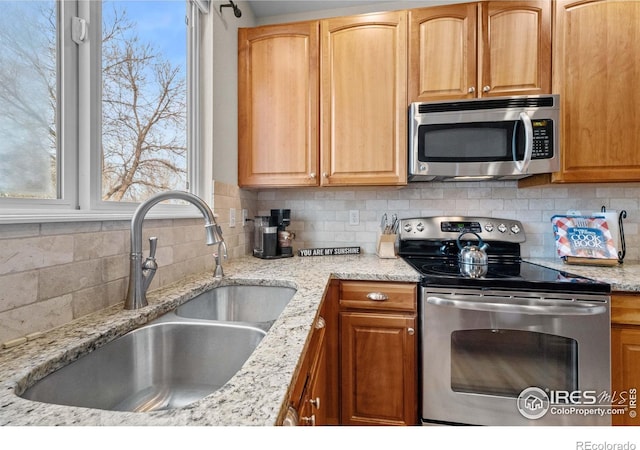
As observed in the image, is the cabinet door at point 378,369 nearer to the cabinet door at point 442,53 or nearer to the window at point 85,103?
the window at point 85,103

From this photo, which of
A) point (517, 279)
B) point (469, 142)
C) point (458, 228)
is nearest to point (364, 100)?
point (469, 142)

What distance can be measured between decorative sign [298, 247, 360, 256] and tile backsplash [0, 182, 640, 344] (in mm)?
80

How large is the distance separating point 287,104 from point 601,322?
6.32ft

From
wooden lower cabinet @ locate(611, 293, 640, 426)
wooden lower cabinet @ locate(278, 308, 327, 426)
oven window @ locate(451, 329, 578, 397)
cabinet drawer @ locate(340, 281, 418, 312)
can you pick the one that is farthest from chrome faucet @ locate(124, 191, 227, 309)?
wooden lower cabinet @ locate(611, 293, 640, 426)

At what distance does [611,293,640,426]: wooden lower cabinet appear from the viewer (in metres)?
1.25

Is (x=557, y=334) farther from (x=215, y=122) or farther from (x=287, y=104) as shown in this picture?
(x=215, y=122)

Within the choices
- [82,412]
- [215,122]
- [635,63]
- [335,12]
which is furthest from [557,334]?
[335,12]

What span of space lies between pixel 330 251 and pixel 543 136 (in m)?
1.38

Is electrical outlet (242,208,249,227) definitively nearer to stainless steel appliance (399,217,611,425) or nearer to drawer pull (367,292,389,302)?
drawer pull (367,292,389,302)

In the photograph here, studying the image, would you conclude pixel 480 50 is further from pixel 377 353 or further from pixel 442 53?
pixel 377 353

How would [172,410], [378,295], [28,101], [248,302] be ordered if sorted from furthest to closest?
[378,295]
[248,302]
[28,101]
[172,410]

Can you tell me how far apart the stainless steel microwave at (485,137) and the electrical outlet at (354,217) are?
546 mm

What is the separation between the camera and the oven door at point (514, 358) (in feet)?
4.07

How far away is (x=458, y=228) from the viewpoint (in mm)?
1943
